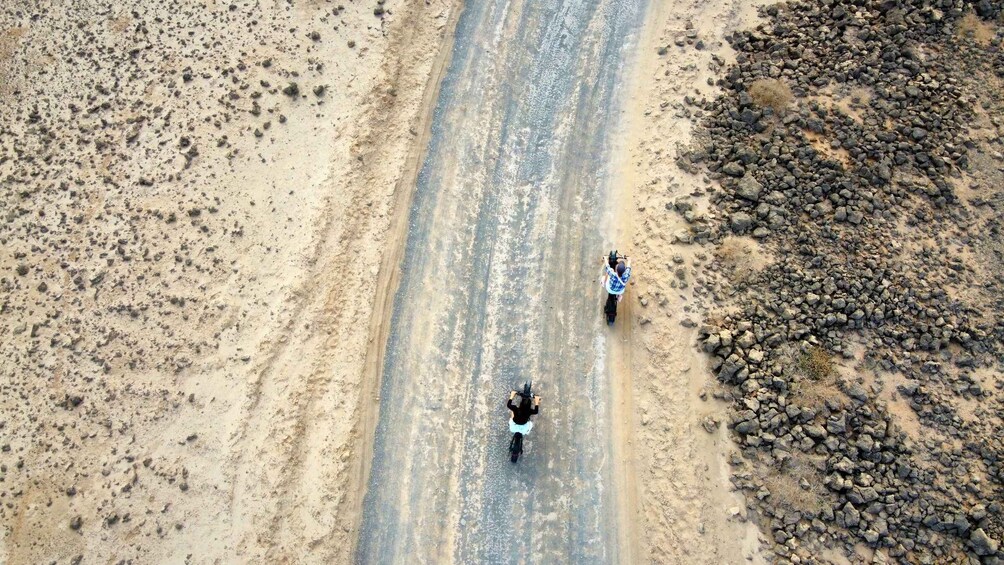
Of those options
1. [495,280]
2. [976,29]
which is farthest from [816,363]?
[976,29]

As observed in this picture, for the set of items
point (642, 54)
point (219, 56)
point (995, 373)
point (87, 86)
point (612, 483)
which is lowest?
point (612, 483)

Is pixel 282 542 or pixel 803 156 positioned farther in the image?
pixel 803 156

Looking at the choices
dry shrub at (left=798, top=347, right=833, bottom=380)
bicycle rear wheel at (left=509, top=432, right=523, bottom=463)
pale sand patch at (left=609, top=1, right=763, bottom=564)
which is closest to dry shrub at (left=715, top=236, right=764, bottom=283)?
pale sand patch at (left=609, top=1, right=763, bottom=564)

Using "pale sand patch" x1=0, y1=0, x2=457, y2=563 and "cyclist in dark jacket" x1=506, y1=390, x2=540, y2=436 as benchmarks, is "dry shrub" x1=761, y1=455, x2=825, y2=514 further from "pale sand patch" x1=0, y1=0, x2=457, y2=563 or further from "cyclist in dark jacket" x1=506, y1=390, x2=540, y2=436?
"pale sand patch" x1=0, y1=0, x2=457, y2=563

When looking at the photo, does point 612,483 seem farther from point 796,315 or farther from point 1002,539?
point 1002,539

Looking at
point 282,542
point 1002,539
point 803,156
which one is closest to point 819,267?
point 803,156

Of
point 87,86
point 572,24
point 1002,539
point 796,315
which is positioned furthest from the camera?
point 572,24

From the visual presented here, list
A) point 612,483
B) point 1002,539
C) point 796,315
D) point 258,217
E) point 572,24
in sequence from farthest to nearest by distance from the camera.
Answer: point 572,24
point 258,217
point 796,315
point 612,483
point 1002,539
